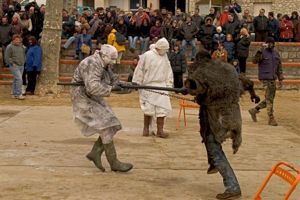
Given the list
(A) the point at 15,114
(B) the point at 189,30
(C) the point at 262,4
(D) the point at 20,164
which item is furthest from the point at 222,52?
(C) the point at 262,4

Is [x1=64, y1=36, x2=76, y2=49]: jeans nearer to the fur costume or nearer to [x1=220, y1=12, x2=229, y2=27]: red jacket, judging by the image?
[x1=220, y1=12, x2=229, y2=27]: red jacket

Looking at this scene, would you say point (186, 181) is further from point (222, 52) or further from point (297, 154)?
point (222, 52)

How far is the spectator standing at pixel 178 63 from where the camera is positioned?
741 inches

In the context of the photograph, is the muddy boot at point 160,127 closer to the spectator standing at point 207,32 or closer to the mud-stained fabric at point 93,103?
the mud-stained fabric at point 93,103

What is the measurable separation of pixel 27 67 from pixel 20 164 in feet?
33.0

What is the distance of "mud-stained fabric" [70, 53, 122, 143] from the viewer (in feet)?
25.4

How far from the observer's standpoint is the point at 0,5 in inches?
957

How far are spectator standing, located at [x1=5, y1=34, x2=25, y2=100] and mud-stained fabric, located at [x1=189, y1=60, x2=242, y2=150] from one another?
11.2m

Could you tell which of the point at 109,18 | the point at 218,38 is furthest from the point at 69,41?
the point at 218,38

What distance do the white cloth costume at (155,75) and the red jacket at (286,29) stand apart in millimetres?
12365

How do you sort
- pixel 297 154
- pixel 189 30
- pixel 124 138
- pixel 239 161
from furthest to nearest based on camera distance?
pixel 189 30
pixel 124 138
pixel 297 154
pixel 239 161

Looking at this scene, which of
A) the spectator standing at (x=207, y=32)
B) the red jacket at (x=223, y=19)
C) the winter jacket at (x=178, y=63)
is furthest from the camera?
the red jacket at (x=223, y=19)

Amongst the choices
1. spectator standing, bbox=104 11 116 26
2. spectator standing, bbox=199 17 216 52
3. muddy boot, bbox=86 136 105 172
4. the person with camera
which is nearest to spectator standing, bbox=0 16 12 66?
spectator standing, bbox=104 11 116 26

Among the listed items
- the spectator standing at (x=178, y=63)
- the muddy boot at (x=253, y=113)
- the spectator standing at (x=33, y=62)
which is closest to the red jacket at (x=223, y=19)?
the spectator standing at (x=178, y=63)
